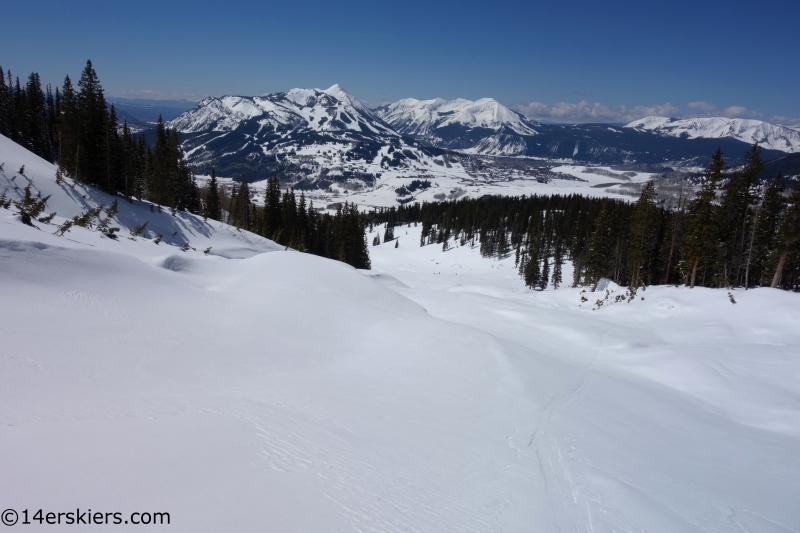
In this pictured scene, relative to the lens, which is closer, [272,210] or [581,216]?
[272,210]

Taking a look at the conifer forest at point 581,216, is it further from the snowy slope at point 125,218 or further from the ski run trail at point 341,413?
the ski run trail at point 341,413

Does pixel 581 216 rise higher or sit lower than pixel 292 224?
higher

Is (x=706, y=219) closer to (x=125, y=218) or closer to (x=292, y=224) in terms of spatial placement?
(x=292, y=224)

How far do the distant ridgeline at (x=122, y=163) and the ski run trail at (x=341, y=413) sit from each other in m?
20.7

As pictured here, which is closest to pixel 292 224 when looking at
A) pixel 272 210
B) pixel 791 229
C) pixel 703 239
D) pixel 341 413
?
pixel 272 210

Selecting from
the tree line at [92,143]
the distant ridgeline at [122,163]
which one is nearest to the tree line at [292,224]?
the distant ridgeline at [122,163]

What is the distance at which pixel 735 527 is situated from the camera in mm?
6988

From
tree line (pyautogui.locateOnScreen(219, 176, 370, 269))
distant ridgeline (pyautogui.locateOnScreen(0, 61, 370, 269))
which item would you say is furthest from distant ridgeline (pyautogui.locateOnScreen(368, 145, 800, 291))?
distant ridgeline (pyautogui.locateOnScreen(0, 61, 370, 269))

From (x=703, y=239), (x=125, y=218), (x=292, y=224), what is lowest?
(x=292, y=224)

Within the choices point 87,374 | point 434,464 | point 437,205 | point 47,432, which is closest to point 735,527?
point 434,464

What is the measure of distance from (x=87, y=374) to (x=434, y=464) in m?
7.04

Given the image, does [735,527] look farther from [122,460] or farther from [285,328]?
[285,328]

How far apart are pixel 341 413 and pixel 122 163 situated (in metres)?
40.8

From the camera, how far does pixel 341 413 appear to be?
821 cm
